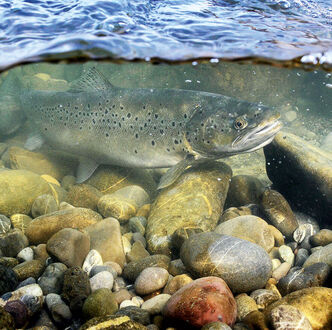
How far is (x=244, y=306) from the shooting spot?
2.60 metres

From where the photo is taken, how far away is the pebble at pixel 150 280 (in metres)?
2.93

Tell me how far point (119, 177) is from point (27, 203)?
2103 mm

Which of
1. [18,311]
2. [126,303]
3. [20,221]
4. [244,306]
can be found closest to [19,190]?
[20,221]

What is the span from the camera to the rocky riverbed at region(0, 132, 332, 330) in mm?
2379

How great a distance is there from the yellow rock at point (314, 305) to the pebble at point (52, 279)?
1970 mm

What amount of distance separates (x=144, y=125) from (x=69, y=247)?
3261 millimetres

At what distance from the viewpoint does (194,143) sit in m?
5.53

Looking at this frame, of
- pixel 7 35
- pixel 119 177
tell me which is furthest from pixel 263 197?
pixel 7 35

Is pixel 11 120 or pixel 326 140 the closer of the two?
pixel 11 120

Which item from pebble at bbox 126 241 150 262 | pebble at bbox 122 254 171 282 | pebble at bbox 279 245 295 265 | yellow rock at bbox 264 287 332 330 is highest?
yellow rock at bbox 264 287 332 330

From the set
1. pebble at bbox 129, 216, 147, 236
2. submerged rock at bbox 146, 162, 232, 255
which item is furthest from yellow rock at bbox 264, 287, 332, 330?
pebble at bbox 129, 216, 147, 236

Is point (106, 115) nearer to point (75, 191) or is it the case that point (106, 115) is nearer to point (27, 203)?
point (75, 191)

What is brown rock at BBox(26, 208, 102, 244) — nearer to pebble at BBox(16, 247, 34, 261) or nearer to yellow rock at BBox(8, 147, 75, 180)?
pebble at BBox(16, 247, 34, 261)

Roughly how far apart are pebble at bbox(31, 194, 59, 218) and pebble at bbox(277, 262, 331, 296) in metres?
3.45
